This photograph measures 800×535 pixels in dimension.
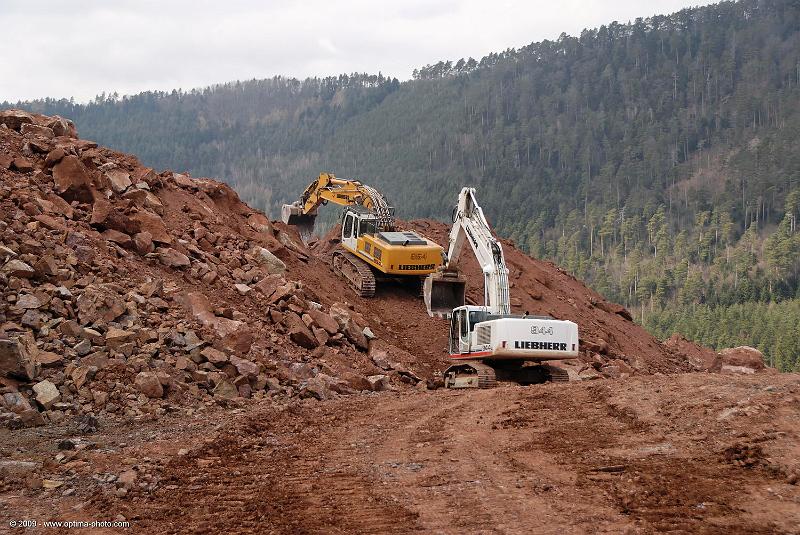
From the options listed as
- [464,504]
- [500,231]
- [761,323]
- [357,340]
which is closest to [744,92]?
[500,231]

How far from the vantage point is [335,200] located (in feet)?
104

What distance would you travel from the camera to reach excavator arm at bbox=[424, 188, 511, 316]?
21359 mm

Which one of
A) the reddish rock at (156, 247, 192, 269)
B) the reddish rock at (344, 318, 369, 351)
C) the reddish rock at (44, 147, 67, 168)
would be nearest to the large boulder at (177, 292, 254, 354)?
the reddish rock at (156, 247, 192, 269)

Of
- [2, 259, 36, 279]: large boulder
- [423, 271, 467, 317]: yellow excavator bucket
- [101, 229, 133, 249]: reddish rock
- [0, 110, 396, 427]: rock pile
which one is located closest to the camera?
[0, 110, 396, 427]: rock pile

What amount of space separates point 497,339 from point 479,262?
4.15 m

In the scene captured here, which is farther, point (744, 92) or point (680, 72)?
point (680, 72)

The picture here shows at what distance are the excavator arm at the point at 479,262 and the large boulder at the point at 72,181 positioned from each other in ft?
29.5

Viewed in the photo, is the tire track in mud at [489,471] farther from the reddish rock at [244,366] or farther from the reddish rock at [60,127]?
the reddish rock at [60,127]

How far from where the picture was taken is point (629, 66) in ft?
572

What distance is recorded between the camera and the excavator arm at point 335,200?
29.9 meters

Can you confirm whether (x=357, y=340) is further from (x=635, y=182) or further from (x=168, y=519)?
(x=635, y=182)

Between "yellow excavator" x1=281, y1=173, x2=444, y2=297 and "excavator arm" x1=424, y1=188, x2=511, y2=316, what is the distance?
0.84m

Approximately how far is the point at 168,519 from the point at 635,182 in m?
142

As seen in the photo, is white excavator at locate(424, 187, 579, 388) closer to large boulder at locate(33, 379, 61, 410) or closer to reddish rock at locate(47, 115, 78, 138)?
large boulder at locate(33, 379, 61, 410)
